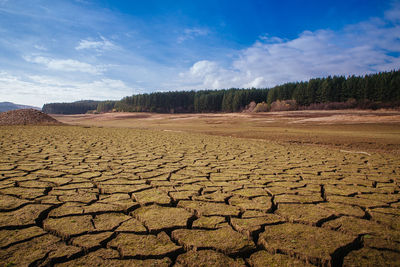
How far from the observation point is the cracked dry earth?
4.63 feet

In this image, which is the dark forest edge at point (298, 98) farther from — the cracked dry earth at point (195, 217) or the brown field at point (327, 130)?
the cracked dry earth at point (195, 217)

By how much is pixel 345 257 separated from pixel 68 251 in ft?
6.04

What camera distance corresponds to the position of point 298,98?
155 feet

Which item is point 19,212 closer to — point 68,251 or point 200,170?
point 68,251

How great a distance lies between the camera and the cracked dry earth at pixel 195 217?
1410mm

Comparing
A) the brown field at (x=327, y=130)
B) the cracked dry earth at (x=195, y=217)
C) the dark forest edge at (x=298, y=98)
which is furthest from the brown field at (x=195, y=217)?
the dark forest edge at (x=298, y=98)

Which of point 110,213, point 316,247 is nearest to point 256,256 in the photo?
point 316,247

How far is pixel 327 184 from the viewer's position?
304cm

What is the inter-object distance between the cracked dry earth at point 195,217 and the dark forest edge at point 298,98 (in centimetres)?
4022

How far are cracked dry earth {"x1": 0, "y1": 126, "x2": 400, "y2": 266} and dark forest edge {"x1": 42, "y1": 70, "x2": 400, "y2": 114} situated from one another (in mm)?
40223

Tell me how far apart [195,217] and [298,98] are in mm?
51021

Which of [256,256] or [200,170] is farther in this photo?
[200,170]

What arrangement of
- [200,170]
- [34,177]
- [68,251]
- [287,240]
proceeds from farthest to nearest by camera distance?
[200,170], [34,177], [287,240], [68,251]

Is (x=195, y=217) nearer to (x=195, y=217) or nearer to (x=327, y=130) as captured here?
(x=195, y=217)
